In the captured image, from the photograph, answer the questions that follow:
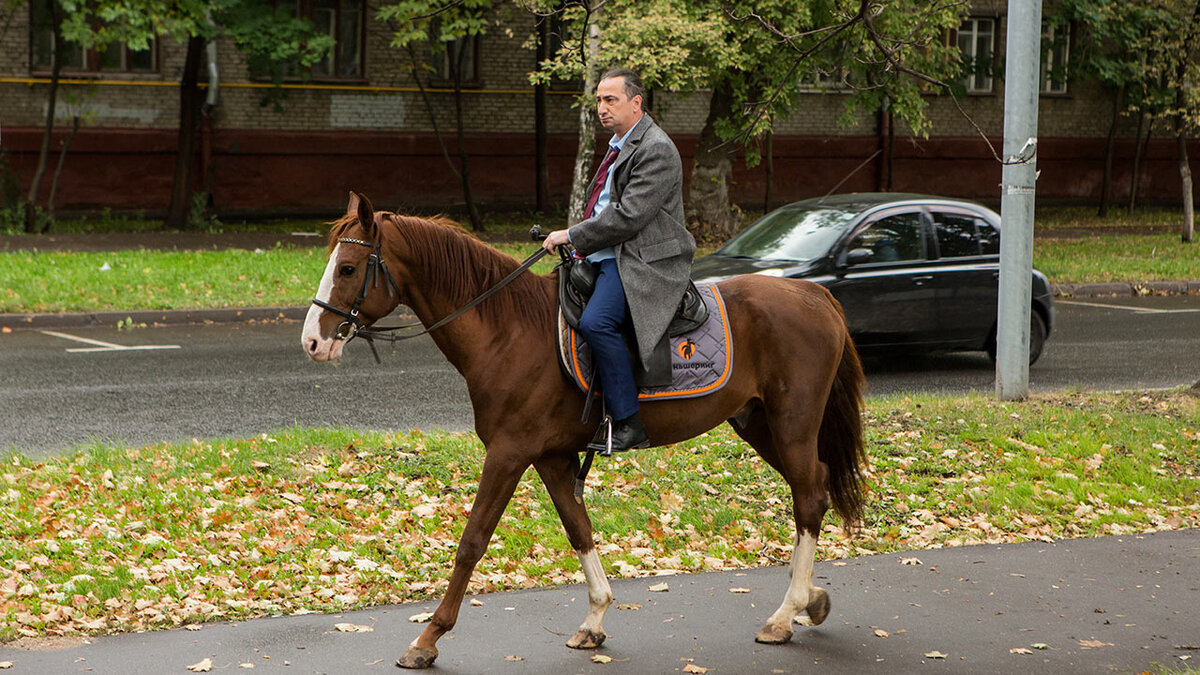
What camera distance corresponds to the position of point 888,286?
12984 mm

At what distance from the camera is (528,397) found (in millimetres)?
5535

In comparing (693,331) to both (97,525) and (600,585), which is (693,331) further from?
(97,525)

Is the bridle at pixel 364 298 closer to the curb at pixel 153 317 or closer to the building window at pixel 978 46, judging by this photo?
the curb at pixel 153 317

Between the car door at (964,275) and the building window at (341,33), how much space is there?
19396 millimetres

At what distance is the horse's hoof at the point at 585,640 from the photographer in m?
5.73

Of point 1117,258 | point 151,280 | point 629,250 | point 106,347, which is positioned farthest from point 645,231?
point 1117,258

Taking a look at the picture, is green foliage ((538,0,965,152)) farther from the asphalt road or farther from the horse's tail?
the horse's tail

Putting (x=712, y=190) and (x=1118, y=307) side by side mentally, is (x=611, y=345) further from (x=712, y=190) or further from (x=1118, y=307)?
(x=712, y=190)

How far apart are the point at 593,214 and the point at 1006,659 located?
2539 mm

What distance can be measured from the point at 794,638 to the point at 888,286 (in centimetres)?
752

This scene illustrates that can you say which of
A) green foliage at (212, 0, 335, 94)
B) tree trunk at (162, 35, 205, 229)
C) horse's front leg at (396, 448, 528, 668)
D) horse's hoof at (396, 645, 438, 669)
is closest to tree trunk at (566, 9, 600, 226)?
green foliage at (212, 0, 335, 94)

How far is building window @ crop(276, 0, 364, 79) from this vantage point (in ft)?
98.4

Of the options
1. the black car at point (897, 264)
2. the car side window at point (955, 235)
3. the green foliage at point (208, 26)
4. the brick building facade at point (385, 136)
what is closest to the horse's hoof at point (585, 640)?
the black car at point (897, 264)

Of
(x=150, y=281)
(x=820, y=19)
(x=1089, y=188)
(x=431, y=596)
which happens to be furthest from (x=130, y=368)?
(x=1089, y=188)
